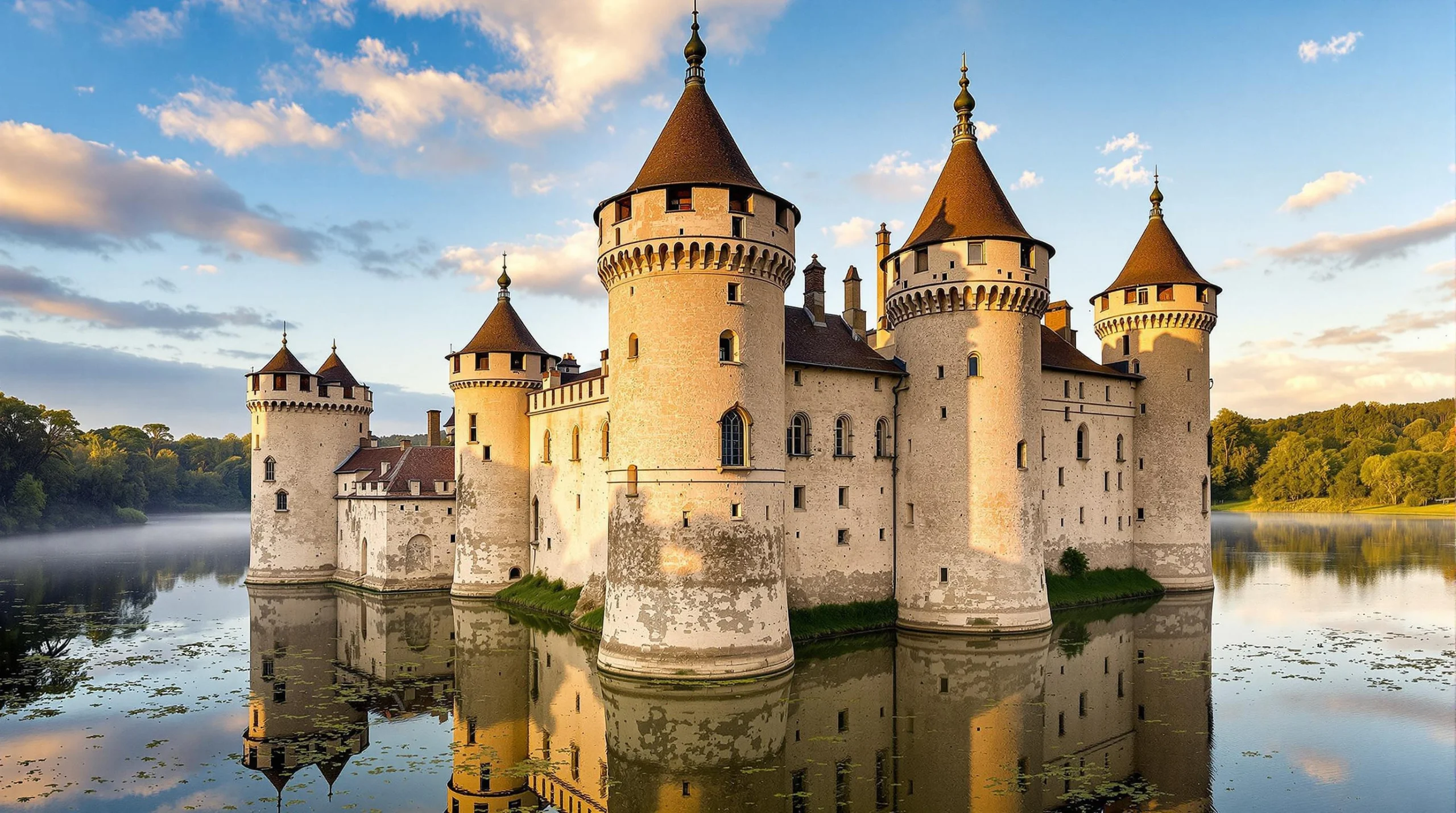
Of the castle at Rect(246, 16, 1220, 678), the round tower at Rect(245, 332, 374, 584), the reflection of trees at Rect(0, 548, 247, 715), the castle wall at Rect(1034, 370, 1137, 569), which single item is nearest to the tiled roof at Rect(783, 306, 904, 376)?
the castle at Rect(246, 16, 1220, 678)

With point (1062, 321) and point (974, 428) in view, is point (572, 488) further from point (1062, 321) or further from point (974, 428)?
point (1062, 321)

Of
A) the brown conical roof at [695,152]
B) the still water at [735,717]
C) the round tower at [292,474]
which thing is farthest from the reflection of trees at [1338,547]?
the round tower at [292,474]

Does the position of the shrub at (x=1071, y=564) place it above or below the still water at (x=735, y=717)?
above

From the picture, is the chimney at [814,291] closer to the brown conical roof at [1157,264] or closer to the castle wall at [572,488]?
the castle wall at [572,488]

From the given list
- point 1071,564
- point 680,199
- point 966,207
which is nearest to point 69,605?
point 680,199

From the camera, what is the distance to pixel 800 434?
3112 cm

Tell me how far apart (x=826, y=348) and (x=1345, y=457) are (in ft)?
380

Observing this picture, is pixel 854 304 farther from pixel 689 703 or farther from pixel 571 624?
pixel 689 703

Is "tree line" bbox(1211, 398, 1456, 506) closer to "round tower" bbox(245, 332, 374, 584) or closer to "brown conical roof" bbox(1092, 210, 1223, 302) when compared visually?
"brown conical roof" bbox(1092, 210, 1223, 302)

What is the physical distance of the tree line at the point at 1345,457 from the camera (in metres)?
107

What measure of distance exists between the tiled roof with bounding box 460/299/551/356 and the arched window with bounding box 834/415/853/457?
15.8 meters

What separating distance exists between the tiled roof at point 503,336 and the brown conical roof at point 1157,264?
26422mm

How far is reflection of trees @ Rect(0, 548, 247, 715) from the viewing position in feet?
83.3

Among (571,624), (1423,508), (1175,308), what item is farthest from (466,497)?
(1423,508)
